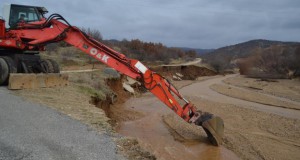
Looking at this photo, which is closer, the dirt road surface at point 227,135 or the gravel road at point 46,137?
the gravel road at point 46,137

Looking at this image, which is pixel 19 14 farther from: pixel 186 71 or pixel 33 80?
pixel 186 71

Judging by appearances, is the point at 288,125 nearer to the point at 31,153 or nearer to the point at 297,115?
the point at 297,115

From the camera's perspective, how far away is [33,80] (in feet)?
45.2

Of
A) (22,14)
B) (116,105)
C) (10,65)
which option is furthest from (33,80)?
(116,105)

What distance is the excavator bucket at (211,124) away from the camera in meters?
12.0

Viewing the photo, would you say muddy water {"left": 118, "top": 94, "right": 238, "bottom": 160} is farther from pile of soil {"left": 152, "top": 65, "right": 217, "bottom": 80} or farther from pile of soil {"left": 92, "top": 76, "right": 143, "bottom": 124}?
pile of soil {"left": 152, "top": 65, "right": 217, "bottom": 80}

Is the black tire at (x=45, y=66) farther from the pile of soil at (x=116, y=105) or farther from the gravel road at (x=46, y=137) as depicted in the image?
the gravel road at (x=46, y=137)

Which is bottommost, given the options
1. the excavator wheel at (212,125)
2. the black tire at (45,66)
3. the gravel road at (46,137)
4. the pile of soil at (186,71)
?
the pile of soil at (186,71)

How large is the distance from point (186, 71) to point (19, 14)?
41868 millimetres

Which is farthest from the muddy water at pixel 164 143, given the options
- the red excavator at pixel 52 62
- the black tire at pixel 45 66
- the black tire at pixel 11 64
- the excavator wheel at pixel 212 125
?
the black tire at pixel 11 64

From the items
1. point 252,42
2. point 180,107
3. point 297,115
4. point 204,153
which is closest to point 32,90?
point 180,107

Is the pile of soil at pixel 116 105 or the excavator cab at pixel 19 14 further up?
the excavator cab at pixel 19 14

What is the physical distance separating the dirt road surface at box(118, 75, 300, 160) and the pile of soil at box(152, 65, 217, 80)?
25.4 m

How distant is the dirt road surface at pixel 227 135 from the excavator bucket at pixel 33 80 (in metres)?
3.31
